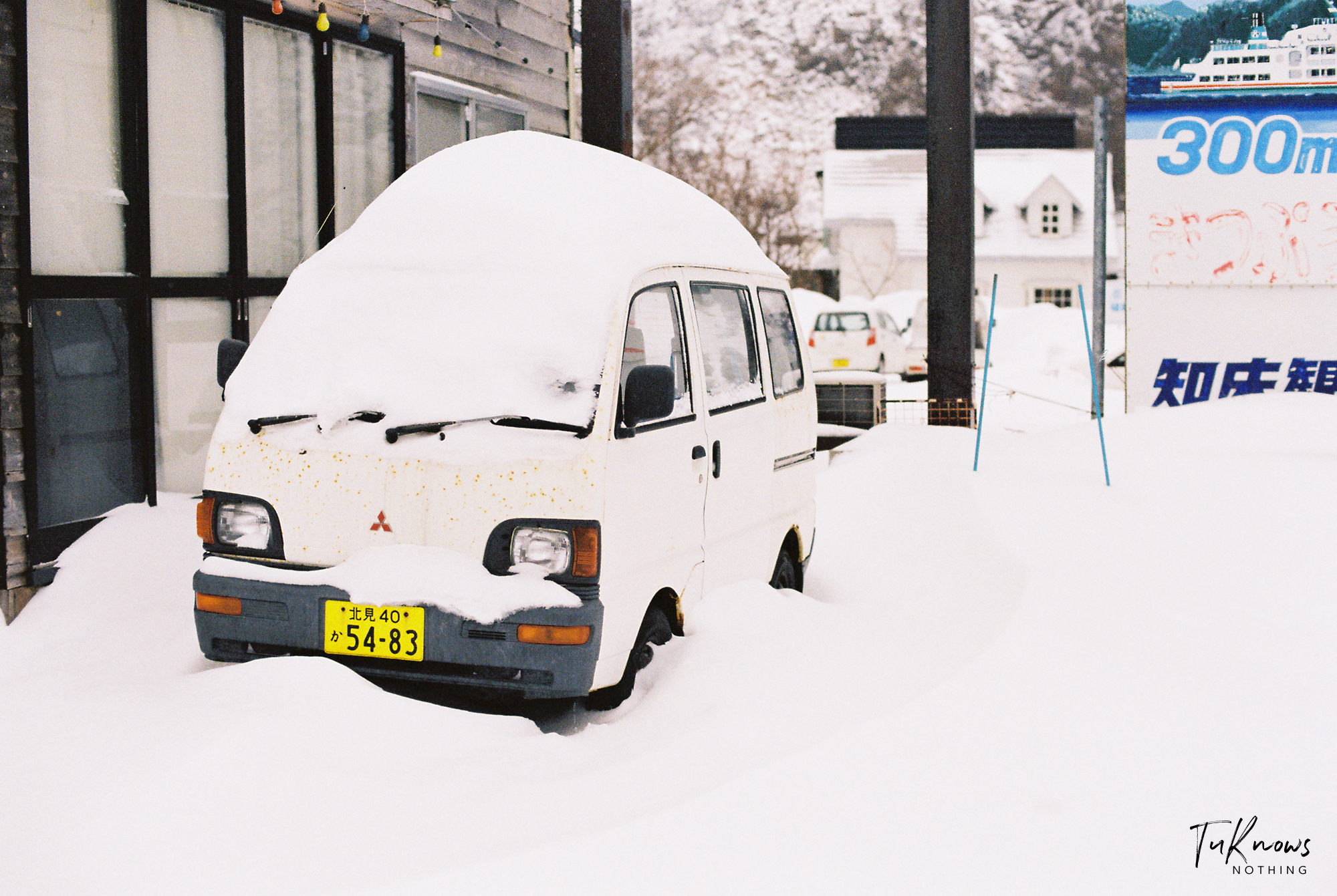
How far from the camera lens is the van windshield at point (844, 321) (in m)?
28.3

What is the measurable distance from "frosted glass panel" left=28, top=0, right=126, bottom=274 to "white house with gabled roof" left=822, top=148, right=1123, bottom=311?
44699 millimetres

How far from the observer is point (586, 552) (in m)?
4.65

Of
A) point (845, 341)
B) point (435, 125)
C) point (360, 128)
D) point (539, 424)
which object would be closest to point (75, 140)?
point (360, 128)

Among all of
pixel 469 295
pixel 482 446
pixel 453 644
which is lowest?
pixel 453 644

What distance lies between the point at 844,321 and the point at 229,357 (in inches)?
927

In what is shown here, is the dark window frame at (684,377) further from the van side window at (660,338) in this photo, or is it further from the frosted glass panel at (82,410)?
the frosted glass panel at (82,410)

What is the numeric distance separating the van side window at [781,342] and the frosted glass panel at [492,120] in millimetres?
5256

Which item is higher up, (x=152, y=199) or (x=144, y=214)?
(x=152, y=199)

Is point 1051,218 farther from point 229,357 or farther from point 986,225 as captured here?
point 229,357

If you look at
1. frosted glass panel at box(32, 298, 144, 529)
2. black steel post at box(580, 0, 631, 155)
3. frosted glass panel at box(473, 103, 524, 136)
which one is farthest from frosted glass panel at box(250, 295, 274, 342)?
frosted glass panel at box(473, 103, 524, 136)

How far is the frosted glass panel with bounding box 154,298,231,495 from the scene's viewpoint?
7.99 m

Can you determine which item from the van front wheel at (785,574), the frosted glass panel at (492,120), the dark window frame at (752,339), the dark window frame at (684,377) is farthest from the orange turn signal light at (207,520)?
the frosted glass panel at (492,120)

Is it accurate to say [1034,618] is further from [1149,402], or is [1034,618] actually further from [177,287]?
[1149,402]

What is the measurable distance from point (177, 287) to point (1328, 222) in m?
10.3
